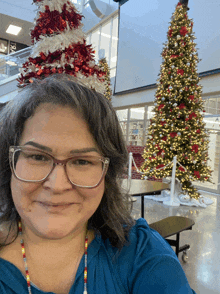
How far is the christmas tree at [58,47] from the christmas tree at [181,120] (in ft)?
13.3

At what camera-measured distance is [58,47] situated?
2.07 meters

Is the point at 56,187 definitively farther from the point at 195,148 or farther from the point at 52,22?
the point at 195,148

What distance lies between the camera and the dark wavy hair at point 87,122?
2.69 ft

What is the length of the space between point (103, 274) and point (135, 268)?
12 cm

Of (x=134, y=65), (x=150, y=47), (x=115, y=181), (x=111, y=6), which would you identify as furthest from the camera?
(x=111, y=6)

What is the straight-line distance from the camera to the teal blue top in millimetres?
786

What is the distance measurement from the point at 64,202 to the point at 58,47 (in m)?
1.74

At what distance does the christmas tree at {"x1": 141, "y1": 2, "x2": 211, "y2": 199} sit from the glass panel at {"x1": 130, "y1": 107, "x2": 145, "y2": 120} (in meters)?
5.31

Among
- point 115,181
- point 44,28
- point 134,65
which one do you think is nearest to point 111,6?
point 134,65

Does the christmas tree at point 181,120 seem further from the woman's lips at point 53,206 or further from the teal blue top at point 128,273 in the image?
the woman's lips at point 53,206

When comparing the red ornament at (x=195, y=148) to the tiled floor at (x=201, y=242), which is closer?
the tiled floor at (x=201, y=242)

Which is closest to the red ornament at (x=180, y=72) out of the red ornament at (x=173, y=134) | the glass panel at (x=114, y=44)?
the red ornament at (x=173, y=134)

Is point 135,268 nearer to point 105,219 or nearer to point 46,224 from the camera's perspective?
point 105,219

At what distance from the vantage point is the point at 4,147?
871 mm
